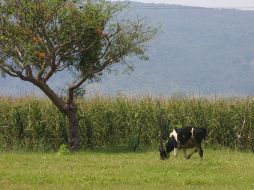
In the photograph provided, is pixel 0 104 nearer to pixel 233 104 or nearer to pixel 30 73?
pixel 30 73

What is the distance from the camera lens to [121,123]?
1137 inches

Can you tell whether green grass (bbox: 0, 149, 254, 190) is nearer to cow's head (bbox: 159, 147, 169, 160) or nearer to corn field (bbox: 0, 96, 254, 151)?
cow's head (bbox: 159, 147, 169, 160)

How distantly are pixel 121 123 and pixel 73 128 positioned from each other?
2.76 meters

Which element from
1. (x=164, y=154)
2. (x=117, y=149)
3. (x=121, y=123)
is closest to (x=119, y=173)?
(x=164, y=154)

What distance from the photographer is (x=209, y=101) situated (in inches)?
1161

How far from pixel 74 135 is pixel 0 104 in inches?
171

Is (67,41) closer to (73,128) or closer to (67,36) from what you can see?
(67,36)

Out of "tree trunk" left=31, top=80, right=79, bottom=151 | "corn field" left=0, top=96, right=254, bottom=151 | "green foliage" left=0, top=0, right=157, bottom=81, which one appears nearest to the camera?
"green foliage" left=0, top=0, right=157, bottom=81

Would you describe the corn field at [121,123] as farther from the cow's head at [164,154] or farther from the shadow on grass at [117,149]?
the cow's head at [164,154]

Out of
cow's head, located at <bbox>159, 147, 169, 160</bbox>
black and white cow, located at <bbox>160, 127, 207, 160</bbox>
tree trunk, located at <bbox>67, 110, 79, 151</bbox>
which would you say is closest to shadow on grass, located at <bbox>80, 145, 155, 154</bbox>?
tree trunk, located at <bbox>67, 110, 79, 151</bbox>

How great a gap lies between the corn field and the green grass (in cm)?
611

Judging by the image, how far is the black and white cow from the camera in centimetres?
2269

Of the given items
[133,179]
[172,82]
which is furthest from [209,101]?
[172,82]

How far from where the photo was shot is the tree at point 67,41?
24656mm
